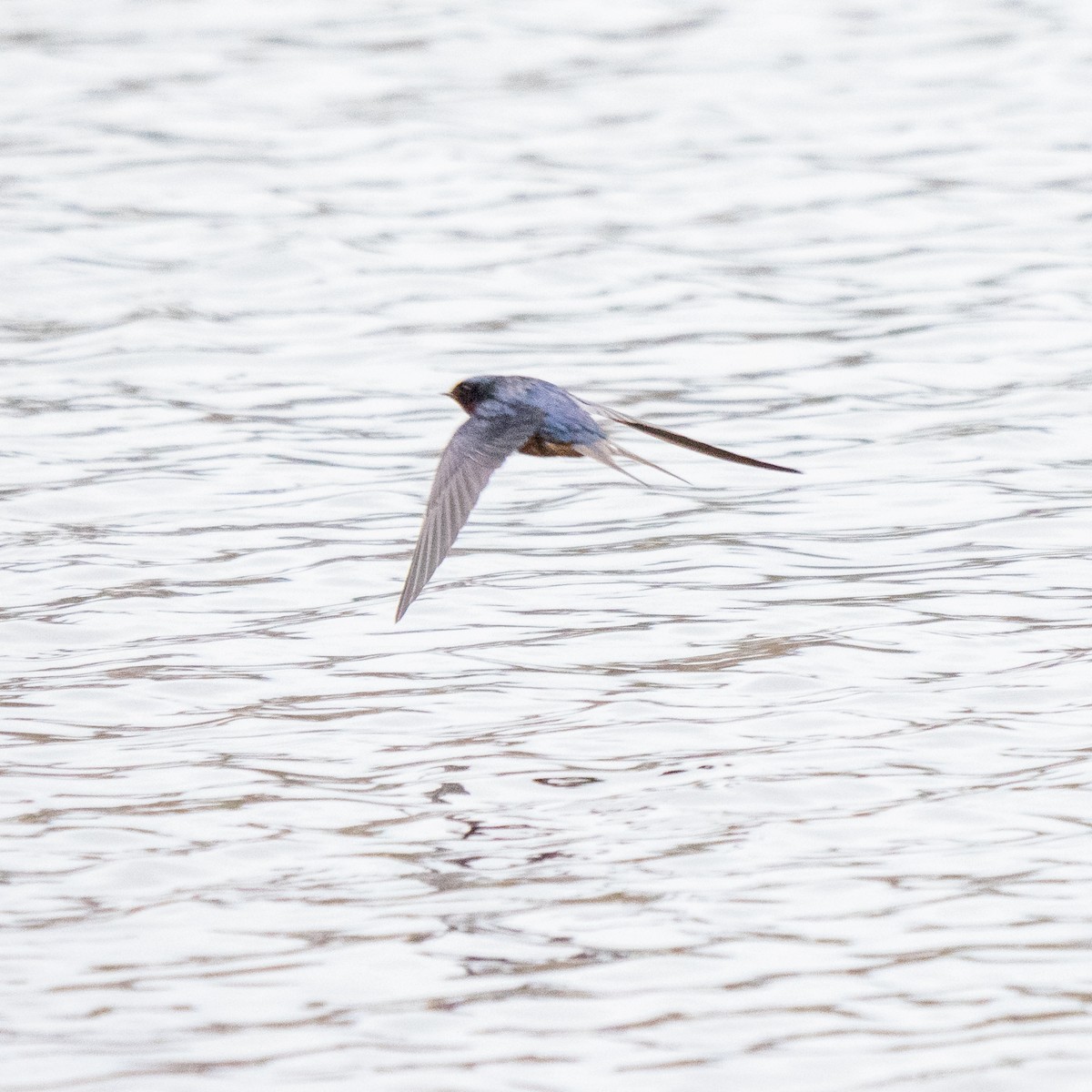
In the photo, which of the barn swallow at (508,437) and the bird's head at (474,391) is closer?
the barn swallow at (508,437)

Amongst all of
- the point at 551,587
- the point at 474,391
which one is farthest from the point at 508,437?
the point at 551,587

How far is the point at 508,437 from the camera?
511 centimetres

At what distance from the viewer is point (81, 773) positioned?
4477mm

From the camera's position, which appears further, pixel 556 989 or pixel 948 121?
pixel 948 121

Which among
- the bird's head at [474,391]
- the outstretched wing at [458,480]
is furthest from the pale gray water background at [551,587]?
the bird's head at [474,391]

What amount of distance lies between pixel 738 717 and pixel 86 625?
168 cm

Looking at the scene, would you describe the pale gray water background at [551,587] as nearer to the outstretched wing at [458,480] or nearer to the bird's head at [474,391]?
the outstretched wing at [458,480]

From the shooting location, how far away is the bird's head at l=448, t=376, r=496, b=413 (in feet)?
17.6

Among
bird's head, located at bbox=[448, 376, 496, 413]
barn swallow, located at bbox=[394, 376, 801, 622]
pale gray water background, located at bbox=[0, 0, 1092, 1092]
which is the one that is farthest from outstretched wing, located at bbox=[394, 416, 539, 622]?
pale gray water background, located at bbox=[0, 0, 1092, 1092]

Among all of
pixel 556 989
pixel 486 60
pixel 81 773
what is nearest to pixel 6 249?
pixel 486 60

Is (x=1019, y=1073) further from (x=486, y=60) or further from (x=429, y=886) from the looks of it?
(x=486, y=60)

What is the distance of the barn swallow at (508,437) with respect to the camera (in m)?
4.73

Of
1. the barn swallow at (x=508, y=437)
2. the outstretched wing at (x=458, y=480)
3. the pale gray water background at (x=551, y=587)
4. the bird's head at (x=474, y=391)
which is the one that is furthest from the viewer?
the bird's head at (x=474, y=391)

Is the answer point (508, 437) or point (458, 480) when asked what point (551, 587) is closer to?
point (508, 437)
